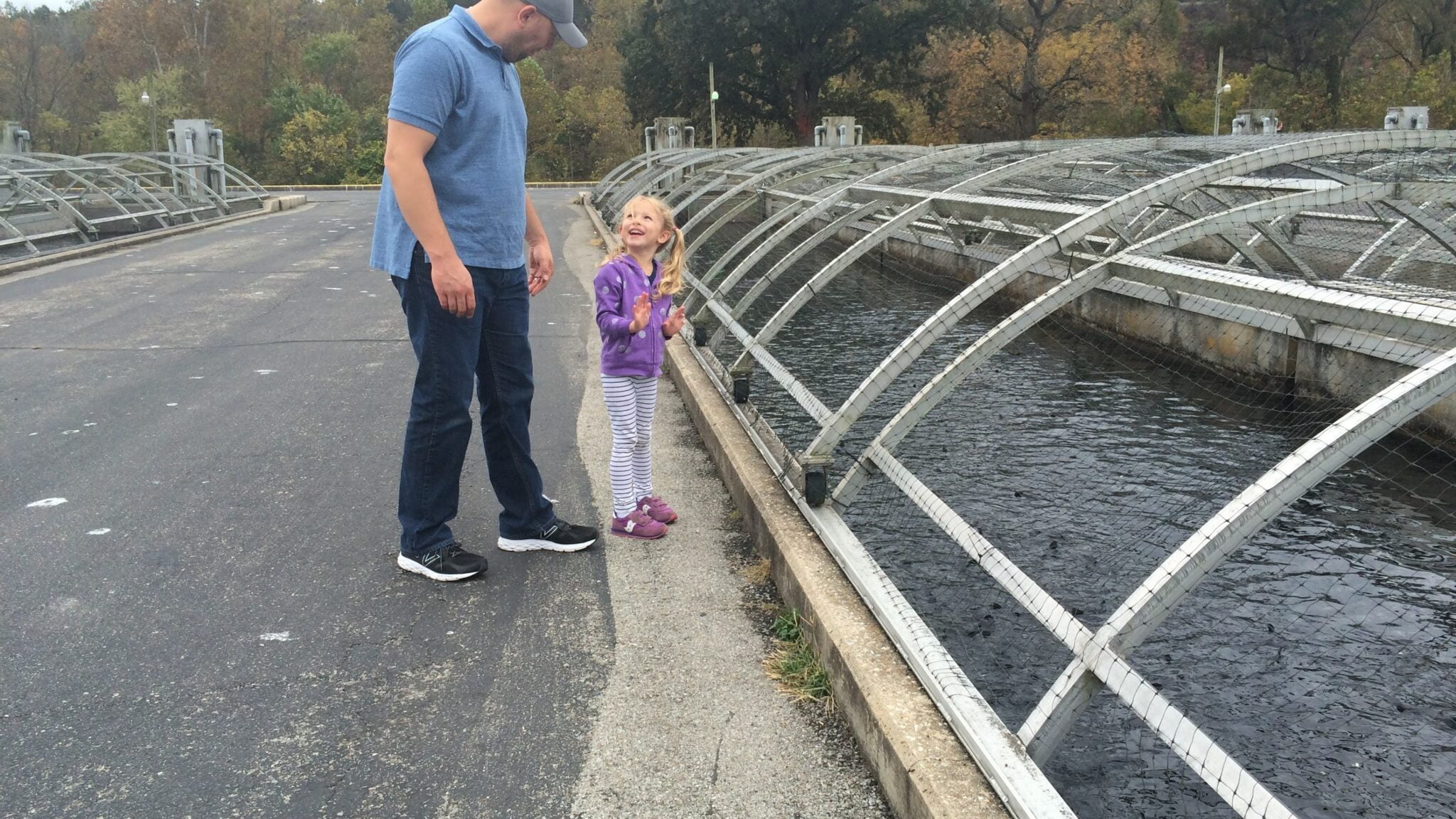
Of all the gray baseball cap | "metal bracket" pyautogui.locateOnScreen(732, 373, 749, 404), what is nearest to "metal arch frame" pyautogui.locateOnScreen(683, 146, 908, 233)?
"metal bracket" pyautogui.locateOnScreen(732, 373, 749, 404)

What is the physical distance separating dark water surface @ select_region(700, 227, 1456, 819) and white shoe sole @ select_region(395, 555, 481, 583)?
Answer: 5.81 feet

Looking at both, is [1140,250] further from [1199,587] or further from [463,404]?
[463,404]

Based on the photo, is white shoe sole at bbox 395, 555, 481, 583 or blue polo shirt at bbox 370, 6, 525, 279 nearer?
blue polo shirt at bbox 370, 6, 525, 279

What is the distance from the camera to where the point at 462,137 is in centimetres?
384

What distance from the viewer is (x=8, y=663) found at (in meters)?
3.52

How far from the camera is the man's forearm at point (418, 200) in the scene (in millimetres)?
3619

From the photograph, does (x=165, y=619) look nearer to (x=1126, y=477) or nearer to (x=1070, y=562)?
(x=1070, y=562)

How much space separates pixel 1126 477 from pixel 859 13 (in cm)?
4243

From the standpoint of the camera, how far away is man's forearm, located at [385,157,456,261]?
3619 millimetres

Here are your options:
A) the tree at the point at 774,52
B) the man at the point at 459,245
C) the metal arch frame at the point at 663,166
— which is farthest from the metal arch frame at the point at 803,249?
the tree at the point at 774,52

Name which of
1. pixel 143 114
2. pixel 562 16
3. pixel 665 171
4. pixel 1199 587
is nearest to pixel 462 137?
pixel 562 16

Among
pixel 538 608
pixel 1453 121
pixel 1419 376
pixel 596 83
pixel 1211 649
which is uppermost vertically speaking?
pixel 596 83

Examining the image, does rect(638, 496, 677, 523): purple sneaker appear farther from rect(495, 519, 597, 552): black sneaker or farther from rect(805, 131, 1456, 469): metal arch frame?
rect(805, 131, 1456, 469): metal arch frame

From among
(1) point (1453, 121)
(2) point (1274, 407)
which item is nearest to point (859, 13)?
(1) point (1453, 121)
